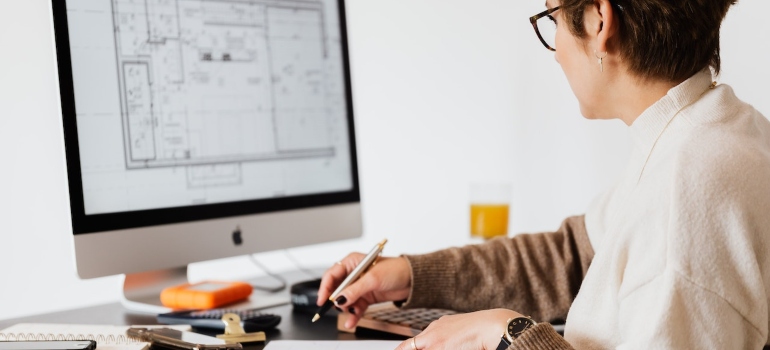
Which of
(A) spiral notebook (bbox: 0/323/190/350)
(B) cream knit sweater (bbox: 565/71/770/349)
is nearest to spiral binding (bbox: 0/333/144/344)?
(A) spiral notebook (bbox: 0/323/190/350)

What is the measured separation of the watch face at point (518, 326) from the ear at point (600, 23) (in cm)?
33

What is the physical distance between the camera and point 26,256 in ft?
6.65

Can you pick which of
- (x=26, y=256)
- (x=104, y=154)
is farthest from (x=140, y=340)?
(x=26, y=256)

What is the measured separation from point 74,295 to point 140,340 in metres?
1.23

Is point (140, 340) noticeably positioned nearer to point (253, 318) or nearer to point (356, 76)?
point (253, 318)

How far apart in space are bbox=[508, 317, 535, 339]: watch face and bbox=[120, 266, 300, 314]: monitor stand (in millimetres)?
538

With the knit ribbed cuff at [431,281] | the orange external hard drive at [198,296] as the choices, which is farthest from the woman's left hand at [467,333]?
the orange external hard drive at [198,296]

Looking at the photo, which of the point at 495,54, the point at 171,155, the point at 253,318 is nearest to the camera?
the point at 253,318

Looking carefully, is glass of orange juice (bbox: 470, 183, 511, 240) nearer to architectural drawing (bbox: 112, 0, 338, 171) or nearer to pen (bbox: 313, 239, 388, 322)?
architectural drawing (bbox: 112, 0, 338, 171)

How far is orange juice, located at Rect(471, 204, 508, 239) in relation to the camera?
1714 millimetres

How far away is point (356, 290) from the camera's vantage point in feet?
3.73

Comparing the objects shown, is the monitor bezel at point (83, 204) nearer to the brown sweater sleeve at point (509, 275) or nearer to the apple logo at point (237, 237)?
the apple logo at point (237, 237)

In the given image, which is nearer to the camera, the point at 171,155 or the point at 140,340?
the point at 140,340

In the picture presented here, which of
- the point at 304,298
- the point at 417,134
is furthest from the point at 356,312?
the point at 417,134
